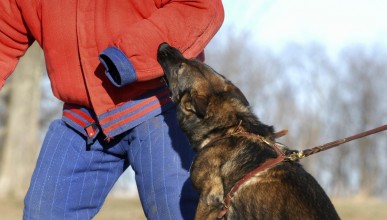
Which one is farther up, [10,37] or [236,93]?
[236,93]

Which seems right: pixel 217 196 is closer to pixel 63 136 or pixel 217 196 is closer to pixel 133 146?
pixel 133 146

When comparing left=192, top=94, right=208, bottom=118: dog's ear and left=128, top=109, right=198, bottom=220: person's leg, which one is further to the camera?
left=192, top=94, right=208, bottom=118: dog's ear

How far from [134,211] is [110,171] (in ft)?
31.9

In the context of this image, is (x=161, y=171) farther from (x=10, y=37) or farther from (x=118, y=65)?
(x=10, y=37)

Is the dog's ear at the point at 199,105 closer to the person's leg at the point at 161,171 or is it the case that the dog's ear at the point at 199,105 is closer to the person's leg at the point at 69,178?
the person's leg at the point at 161,171

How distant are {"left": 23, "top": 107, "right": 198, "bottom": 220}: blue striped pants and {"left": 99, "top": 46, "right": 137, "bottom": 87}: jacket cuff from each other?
1.21ft

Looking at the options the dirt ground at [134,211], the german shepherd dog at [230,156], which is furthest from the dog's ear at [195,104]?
the dirt ground at [134,211]

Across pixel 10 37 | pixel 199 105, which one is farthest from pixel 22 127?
pixel 199 105

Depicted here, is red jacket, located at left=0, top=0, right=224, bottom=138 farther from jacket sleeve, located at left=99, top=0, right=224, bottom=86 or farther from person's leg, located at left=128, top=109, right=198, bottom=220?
person's leg, located at left=128, top=109, right=198, bottom=220

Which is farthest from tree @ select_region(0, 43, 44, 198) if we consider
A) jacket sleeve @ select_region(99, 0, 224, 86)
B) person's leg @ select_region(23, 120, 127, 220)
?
jacket sleeve @ select_region(99, 0, 224, 86)

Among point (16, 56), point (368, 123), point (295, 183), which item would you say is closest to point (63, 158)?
A: point (16, 56)

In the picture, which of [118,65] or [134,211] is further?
[134,211]

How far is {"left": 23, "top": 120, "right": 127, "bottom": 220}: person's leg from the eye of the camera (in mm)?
4996

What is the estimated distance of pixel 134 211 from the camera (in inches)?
581
